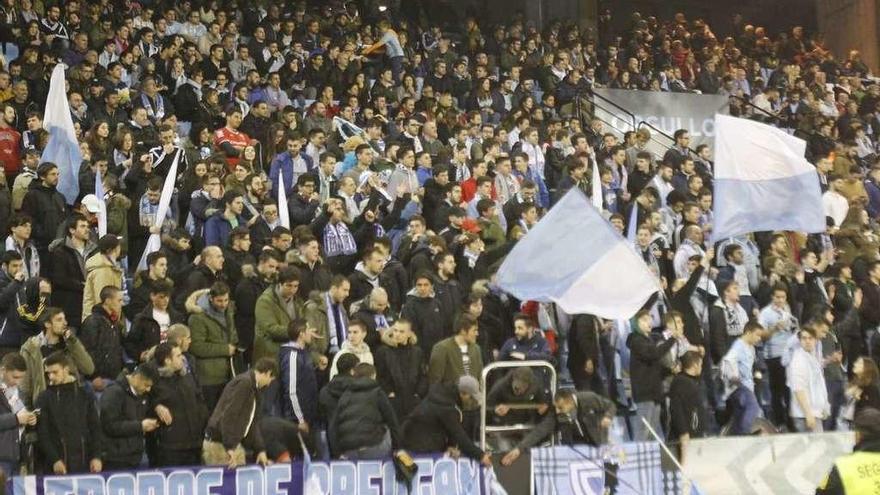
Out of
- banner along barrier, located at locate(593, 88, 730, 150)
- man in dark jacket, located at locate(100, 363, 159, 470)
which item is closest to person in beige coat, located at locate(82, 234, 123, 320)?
man in dark jacket, located at locate(100, 363, 159, 470)

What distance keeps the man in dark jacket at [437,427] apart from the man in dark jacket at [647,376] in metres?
2.57

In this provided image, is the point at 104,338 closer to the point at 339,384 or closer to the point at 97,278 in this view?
the point at 97,278

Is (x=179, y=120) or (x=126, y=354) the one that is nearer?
(x=126, y=354)

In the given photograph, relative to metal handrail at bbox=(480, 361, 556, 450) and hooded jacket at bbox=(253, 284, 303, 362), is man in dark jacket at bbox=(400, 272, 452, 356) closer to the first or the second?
metal handrail at bbox=(480, 361, 556, 450)

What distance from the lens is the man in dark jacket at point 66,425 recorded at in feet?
31.9

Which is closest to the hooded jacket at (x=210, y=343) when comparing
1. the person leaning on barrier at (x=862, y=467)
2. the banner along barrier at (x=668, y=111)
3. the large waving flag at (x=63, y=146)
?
the large waving flag at (x=63, y=146)

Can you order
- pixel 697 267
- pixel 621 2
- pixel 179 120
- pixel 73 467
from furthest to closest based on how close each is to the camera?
pixel 621 2
pixel 179 120
pixel 697 267
pixel 73 467

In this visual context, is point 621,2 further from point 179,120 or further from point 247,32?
point 179,120

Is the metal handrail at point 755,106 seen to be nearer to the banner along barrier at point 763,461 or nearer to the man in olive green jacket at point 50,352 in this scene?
the banner along barrier at point 763,461

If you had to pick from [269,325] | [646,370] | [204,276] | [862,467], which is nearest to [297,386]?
[269,325]

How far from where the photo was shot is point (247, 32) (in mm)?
21656

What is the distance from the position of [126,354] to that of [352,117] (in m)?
7.31

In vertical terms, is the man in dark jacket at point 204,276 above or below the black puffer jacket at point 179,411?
above

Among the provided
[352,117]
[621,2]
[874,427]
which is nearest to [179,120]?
[352,117]
